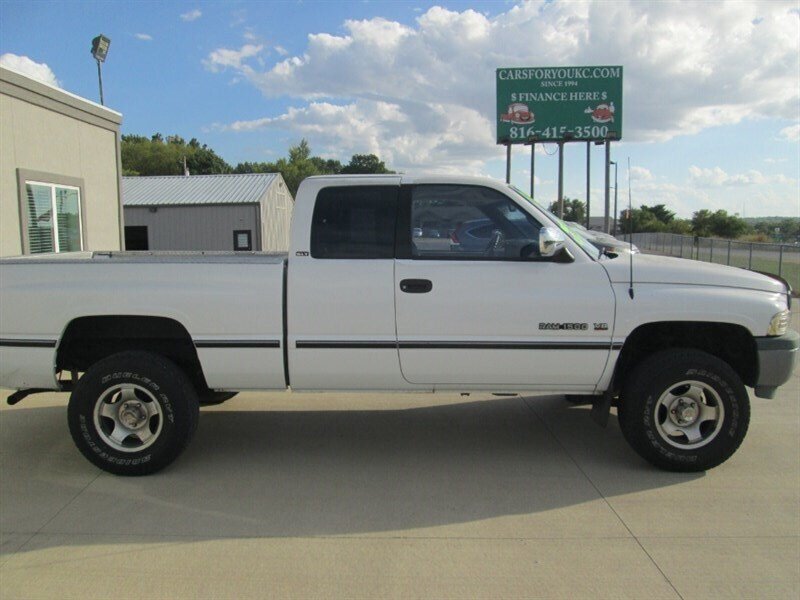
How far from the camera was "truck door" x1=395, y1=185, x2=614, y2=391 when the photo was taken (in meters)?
4.50

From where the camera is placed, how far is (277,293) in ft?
14.8

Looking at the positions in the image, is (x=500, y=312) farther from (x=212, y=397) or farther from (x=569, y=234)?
(x=212, y=397)

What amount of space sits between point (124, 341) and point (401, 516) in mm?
2385

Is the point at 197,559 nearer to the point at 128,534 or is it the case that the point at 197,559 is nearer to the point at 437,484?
the point at 128,534

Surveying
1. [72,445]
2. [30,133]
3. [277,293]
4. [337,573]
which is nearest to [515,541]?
[337,573]

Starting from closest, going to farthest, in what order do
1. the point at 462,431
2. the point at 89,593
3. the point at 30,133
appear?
1. the point at 89,593
2. the point at 462,431
3. the point at 30,133

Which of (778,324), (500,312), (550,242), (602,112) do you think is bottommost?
(778,324)

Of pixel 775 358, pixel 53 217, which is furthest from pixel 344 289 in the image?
pixel 53 217

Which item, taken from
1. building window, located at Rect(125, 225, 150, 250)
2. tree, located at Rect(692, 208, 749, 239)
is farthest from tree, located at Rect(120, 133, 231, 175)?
tree, located at Rect(692, 208, 749, 239)

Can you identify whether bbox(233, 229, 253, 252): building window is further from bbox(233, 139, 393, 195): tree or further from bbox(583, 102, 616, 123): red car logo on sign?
bbox(233, 139, 393, 195): tree

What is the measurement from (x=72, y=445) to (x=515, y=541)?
12.0 feet

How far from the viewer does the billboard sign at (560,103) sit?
23.9 m

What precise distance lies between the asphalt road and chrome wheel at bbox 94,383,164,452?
0.28m

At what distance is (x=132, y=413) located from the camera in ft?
15.3
